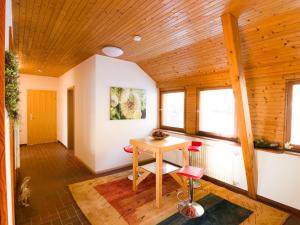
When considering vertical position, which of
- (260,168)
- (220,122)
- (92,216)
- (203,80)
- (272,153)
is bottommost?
(92,216)

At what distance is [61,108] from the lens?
20.9 feet

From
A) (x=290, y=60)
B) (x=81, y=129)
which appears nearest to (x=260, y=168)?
(x=290, y=60)

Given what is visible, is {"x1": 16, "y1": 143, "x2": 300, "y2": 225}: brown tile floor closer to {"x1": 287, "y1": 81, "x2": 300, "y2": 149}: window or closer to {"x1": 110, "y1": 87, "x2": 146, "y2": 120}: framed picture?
{"x1": 287, "y1": 81, "x2": 300, "y2": 149}: window

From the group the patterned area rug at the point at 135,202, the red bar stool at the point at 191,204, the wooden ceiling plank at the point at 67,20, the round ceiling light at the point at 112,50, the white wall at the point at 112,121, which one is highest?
the wooden ceiling plank at the point at 67,20

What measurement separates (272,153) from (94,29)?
321cm

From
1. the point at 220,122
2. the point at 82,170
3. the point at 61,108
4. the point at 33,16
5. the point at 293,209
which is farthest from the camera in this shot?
the point at 61,108

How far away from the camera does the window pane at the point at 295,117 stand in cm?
255

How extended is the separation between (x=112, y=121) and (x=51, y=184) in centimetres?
168

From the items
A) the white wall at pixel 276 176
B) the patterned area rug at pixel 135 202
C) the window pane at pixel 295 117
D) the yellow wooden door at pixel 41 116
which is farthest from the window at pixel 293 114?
the yellow wooden door at pixel 41 116

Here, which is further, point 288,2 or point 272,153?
point 272,153

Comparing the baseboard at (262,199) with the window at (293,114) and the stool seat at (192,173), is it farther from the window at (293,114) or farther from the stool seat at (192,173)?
the stool seat at (192,173)

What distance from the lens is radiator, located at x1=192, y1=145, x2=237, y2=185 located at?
309 cm

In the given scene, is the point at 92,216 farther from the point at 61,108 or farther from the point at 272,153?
the point at 61,108

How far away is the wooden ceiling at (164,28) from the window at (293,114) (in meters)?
0.46
